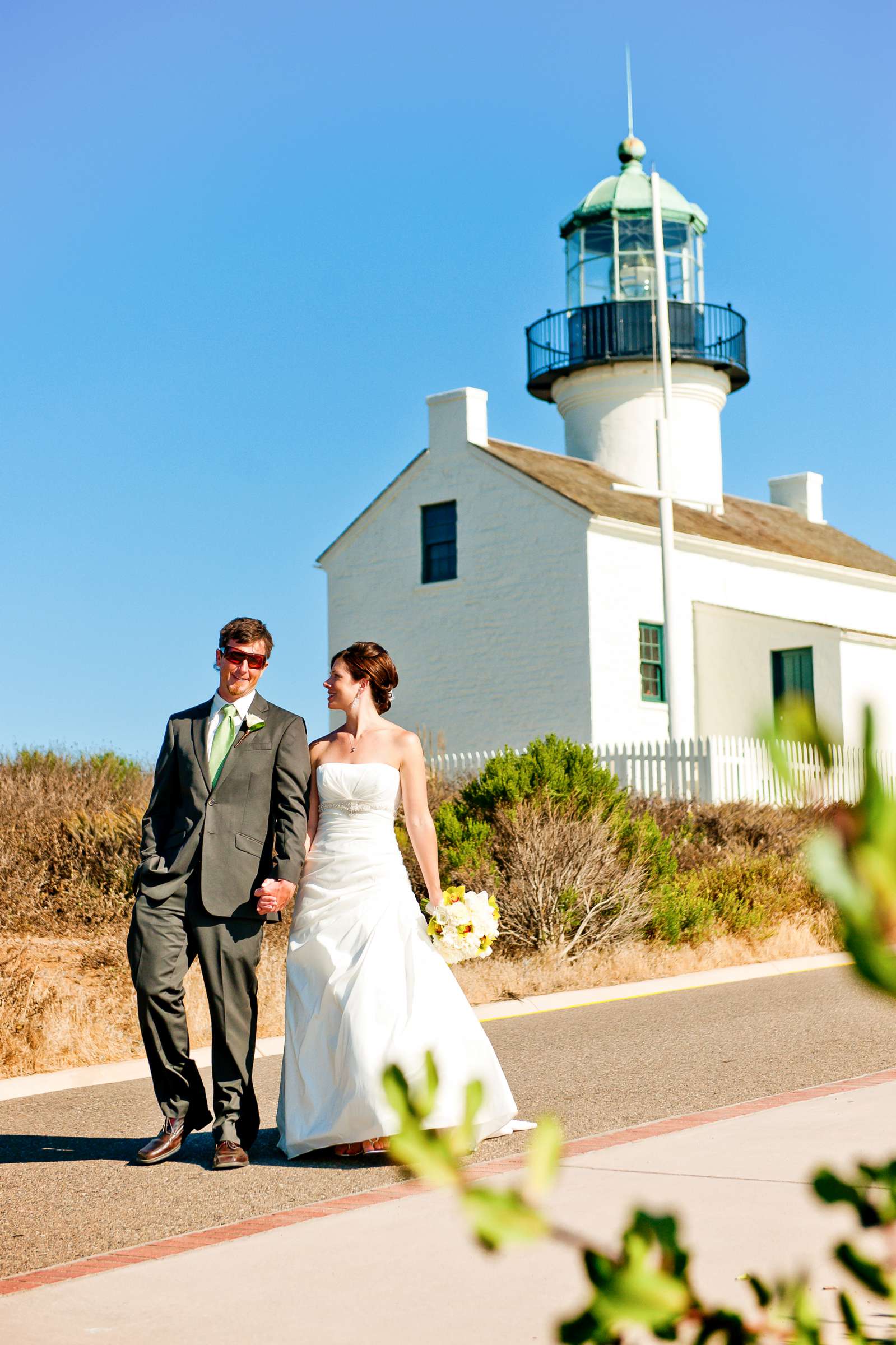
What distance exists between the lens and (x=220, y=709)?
6.88 metres

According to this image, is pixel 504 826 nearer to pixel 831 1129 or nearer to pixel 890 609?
pixel 831 1129

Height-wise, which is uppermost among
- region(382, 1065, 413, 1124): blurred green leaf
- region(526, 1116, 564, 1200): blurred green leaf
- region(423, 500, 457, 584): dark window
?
region(423, 500, 457, 584): dark window

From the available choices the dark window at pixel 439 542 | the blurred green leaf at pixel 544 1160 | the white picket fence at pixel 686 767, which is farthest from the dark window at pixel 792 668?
the blurred green leaf at pixel 544 1160

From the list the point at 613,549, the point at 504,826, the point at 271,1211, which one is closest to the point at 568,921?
the point at 504,826

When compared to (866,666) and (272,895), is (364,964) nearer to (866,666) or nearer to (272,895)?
(272,895)

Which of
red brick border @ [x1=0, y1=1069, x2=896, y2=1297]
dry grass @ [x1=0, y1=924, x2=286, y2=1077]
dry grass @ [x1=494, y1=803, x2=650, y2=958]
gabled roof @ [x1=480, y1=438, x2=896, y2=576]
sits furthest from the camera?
gabled roof @ [x1=480, y1=438, x2=896, y2=576]

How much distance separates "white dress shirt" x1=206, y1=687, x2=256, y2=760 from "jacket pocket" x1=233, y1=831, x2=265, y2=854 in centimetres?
37

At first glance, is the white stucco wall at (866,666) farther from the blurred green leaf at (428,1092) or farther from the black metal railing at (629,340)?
the blurred green leaf at (428,1092)

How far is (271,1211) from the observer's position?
5652 millimetres

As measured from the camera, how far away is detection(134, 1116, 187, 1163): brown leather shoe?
6.61m

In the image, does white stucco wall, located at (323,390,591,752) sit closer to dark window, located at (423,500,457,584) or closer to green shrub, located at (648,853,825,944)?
dark window, located at (423,500,457,584)

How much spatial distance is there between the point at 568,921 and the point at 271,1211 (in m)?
8.44

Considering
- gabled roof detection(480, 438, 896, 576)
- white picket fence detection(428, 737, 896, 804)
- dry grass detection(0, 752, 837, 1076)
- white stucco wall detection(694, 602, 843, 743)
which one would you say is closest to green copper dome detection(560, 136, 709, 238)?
gabled roof detection(480, 438, 896, 576)

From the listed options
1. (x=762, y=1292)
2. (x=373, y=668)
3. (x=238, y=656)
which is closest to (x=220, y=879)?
(x=238, y=656)
